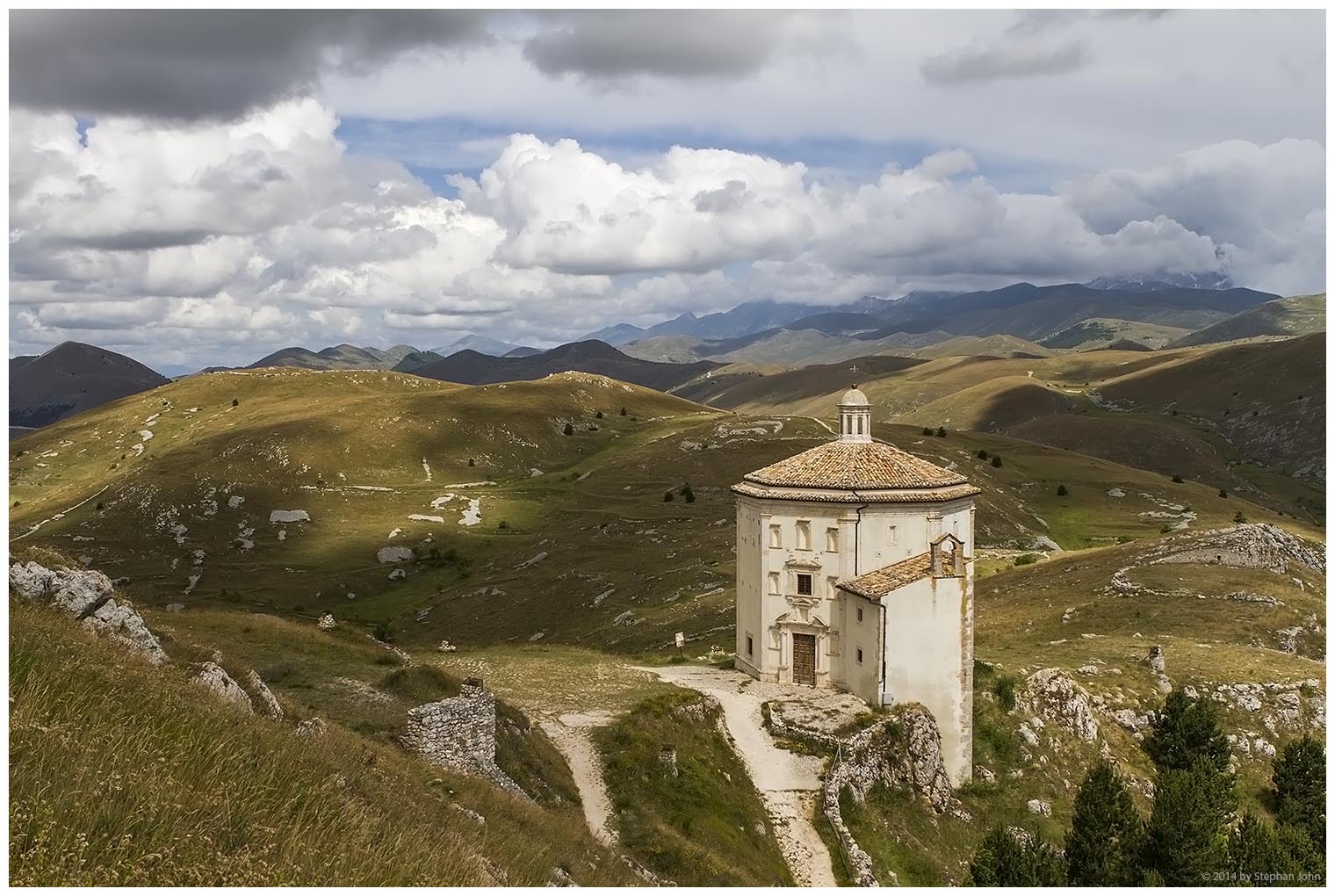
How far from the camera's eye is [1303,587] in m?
67.3

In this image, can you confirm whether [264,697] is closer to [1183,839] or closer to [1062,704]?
[1183,839]

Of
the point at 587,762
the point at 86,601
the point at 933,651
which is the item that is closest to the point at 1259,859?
the point at 933,651

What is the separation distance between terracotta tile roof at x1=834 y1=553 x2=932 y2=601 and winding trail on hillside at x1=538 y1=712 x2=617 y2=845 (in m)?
13.0

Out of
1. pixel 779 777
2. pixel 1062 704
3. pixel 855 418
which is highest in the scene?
pixel 855 418

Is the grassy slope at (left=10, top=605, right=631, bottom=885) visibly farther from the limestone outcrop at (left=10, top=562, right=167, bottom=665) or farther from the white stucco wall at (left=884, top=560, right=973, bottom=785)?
the white stucco wall at (left=884, top=560, right=973, bottom=785)

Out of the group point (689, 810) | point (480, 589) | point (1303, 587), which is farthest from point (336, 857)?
point (480, 589)

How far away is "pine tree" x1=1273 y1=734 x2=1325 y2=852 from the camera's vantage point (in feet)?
128

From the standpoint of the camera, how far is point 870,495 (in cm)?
4512

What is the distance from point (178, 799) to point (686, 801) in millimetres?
23248

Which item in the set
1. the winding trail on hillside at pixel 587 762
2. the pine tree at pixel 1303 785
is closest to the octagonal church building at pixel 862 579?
the winding trail on hillside at pixel 587 762

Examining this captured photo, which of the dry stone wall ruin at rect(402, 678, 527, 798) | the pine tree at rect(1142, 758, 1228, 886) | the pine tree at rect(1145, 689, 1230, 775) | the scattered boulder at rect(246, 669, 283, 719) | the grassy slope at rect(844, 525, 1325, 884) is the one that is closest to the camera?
the scattered boulder at rect(246, 669, 283, 719)

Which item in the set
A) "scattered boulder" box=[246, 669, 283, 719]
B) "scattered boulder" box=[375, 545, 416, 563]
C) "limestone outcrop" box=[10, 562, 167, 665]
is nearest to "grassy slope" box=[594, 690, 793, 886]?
"scattered boulder" box=[246, 669, 283, 719]

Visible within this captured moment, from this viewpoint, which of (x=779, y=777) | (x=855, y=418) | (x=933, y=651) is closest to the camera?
(x=779, y=777)

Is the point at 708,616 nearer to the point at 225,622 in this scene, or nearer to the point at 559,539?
the point at 225,622
